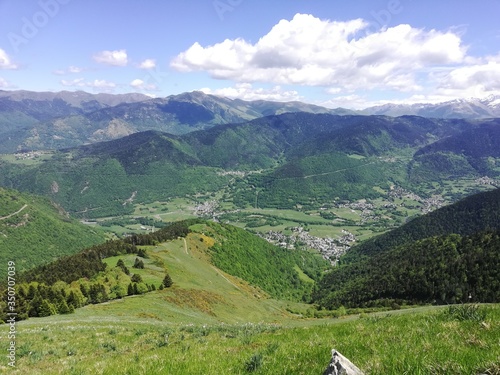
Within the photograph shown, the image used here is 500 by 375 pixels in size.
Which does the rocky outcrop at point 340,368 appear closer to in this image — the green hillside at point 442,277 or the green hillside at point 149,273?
the green hillside at point 149,273

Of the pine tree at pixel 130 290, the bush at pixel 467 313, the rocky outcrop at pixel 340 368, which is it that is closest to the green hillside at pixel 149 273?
the pine tree at pixel 130 290

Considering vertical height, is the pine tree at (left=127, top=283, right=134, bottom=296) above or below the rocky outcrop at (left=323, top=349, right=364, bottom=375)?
below

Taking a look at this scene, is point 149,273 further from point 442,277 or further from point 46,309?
point 442,277

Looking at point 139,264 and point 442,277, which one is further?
point 442,277

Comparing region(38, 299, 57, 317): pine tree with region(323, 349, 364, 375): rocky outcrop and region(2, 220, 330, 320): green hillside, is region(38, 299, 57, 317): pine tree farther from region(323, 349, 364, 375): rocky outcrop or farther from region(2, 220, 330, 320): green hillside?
region(323, 349, 364, 375): rocky outcrop

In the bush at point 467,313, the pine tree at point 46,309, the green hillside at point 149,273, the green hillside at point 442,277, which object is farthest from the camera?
the green hillside at point 442,277

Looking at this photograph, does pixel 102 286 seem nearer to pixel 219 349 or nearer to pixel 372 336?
pixel 219 349

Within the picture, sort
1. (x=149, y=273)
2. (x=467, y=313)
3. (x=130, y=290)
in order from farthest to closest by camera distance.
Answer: (x=149, y=273)
(x=130, y=290)
(x=467, y=313)

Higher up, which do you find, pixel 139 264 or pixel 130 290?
pixel 130 290

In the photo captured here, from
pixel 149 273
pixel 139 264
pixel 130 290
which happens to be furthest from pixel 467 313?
pixel 139 264

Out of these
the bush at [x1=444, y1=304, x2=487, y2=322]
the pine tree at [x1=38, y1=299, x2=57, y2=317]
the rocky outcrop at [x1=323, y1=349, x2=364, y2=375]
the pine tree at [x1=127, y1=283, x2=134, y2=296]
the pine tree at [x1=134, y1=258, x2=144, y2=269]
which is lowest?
the pine tree at [x1=134, y1=258, x2=144, y2=269]

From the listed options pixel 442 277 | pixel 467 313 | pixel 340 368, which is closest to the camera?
pixel 340 368

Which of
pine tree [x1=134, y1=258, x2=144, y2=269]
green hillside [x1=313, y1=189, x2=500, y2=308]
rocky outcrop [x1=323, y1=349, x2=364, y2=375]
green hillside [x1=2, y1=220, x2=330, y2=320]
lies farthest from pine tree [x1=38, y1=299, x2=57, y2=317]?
green hillside [x1=313, y1=189, x2=500, y2=308]
